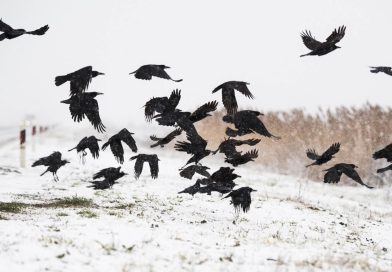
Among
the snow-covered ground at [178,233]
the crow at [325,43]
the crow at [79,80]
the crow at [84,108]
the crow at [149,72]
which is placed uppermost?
the crow at [325,43]

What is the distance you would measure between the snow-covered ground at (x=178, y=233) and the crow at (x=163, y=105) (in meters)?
1.18

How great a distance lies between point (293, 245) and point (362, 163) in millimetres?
7701

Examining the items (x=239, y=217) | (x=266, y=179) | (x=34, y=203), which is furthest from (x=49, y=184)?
(x=266, y=179)

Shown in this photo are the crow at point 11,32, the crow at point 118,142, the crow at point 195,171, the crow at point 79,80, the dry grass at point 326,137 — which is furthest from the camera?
the dry grass at point 326,137

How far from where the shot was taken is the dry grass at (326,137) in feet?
38.0

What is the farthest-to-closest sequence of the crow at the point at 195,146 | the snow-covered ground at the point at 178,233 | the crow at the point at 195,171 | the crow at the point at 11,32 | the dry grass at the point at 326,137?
the dry grass at the point at 326,137, the crow at the point at 195,171, the crow at the point at 195,146, the crow at the point at 11,32, the snow-covered ground at the point at 178,233

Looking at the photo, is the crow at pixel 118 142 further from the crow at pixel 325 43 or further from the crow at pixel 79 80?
the crow at pixel 325 43

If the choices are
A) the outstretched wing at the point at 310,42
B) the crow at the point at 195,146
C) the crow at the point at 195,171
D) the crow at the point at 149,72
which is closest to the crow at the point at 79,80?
the crow at the point at 149,72

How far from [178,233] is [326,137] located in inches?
336

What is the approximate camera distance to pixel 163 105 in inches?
213

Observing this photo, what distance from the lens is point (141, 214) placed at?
5660 mm

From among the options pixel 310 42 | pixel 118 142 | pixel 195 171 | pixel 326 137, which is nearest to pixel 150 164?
pixel 118 142

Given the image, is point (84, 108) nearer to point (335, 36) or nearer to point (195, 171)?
point (195, 171)

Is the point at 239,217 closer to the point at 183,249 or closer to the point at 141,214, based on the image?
the point at 141,214
